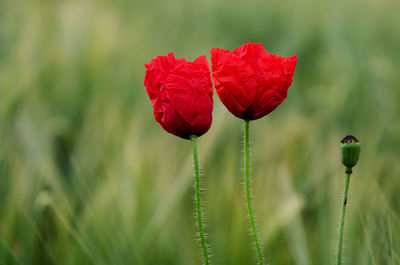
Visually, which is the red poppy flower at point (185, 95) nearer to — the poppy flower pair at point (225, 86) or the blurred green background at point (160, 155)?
the poppy flower pair at point (225, 86)

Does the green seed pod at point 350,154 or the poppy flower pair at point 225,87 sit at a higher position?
the poppy flower pair at point 225,87

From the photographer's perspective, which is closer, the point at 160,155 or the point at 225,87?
the point at 225,87

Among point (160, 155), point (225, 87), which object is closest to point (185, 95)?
point (225, 87)

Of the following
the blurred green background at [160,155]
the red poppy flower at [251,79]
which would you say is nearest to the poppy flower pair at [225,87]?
the red poppy flower at [251,79]

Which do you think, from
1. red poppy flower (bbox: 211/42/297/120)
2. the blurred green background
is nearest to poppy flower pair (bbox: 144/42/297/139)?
red poppy flower (bbox: 211/42/297/120)

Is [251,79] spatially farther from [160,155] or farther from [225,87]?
[160,155]

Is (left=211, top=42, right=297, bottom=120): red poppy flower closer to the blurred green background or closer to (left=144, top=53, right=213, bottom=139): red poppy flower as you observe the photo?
(left=144, top=53, right=213, bottom=139): red poppy flower

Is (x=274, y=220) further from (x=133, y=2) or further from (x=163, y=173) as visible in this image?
(x=133, y=2)
